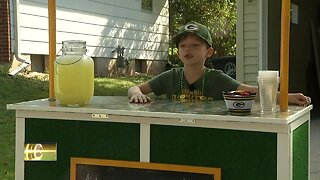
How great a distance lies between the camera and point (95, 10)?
39.1ft

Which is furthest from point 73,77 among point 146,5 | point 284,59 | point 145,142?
point 146,5

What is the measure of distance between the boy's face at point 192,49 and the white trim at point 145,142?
861mm

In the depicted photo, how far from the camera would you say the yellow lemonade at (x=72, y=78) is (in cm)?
242

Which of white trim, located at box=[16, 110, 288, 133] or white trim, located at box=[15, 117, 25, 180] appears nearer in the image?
white trim, located at box=[16, 110, 288, 133]

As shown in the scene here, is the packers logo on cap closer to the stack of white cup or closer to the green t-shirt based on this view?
the green t-shirt

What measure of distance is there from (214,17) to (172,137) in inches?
816

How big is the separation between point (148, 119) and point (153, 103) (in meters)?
0.42

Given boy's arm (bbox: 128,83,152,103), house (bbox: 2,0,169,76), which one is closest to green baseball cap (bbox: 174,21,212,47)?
boy's arm (bbox: 128,83,152,103)

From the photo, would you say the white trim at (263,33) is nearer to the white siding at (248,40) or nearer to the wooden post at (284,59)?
the white siding at (248,40)

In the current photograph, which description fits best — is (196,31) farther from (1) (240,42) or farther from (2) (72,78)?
(1) (240,42)

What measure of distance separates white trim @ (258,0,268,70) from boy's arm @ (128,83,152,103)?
14.6ft

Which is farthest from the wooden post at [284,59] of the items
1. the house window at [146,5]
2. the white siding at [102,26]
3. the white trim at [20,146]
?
the house window at [146,5]

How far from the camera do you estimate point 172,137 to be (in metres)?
2.14

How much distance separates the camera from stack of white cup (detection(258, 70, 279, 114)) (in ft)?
7.06
